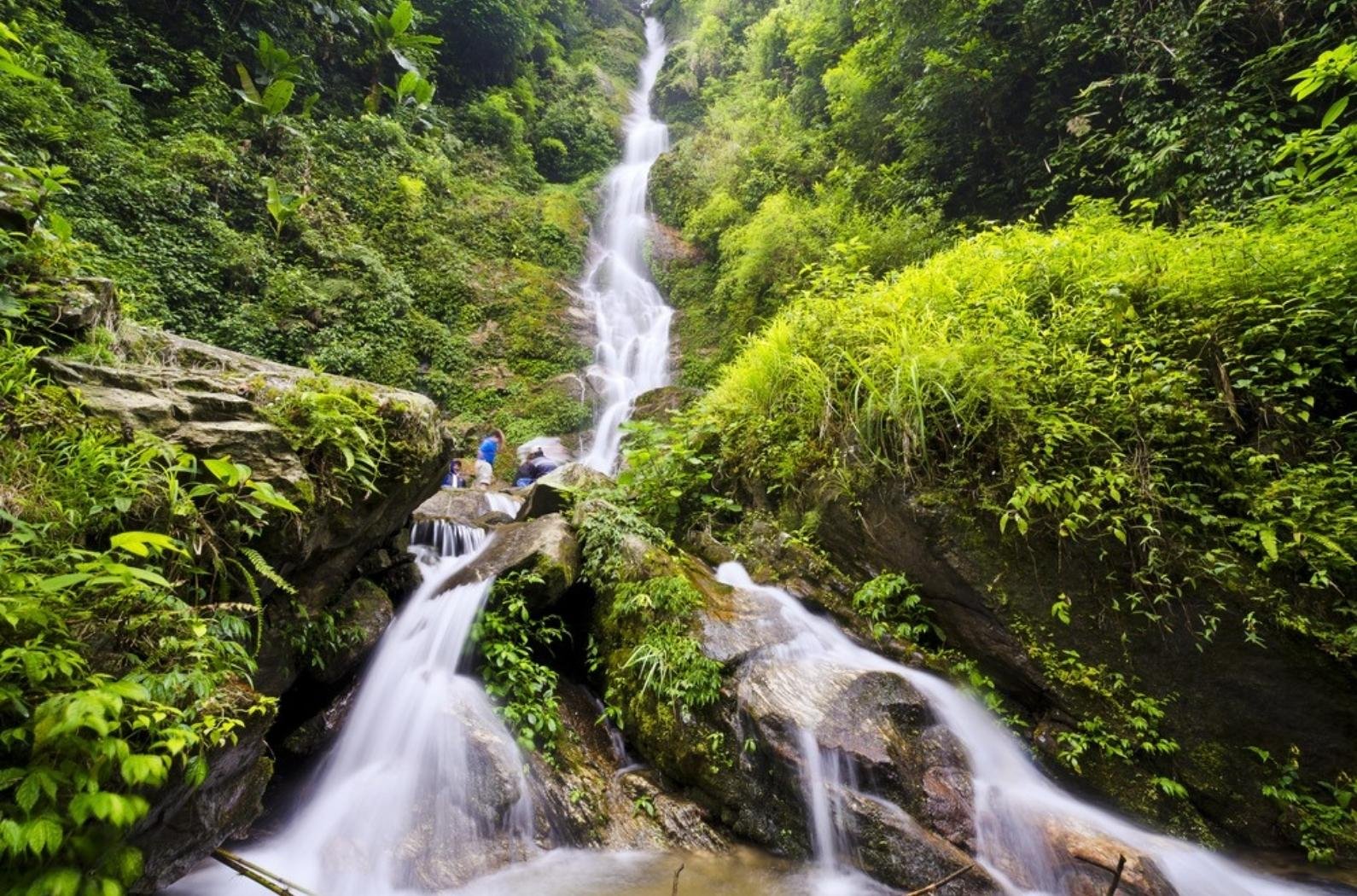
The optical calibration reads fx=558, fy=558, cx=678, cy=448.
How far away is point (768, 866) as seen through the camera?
3.19m

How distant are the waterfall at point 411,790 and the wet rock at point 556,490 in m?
1.64

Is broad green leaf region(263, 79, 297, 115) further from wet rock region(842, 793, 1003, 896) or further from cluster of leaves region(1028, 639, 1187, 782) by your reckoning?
cluster of leaves region(1028, 639, 1187, 782)

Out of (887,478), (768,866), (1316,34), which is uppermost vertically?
(1316,34)

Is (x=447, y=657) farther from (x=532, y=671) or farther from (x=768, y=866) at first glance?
(x=768, y=866)

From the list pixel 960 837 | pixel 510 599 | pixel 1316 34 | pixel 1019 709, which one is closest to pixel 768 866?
pixel 960 837

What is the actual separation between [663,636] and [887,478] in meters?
2.11

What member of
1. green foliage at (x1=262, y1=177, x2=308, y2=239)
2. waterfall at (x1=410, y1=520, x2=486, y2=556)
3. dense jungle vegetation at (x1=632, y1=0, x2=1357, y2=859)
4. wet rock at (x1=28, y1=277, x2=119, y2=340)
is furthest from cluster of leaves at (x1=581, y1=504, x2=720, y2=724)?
green foliage at (x1=262, y1=177, x2=308, y2=239)

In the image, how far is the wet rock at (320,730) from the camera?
378 centimetres

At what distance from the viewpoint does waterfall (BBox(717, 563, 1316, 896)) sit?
2971 mm

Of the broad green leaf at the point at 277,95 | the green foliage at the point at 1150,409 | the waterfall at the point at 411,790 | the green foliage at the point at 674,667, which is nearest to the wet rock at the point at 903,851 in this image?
the green foliage at the point at 674,667

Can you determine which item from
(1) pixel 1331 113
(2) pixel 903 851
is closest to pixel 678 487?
(2) pixel 903 851

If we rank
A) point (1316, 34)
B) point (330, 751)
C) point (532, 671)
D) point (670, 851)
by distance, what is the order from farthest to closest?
point (1316, 34) → point (532, 671) → point (330, 751) → point (670, 851)

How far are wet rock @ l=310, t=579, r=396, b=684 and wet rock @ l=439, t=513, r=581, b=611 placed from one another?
2.02ft

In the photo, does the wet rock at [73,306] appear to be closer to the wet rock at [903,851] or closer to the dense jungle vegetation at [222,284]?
the dense jungle vegetation at [222,284]
